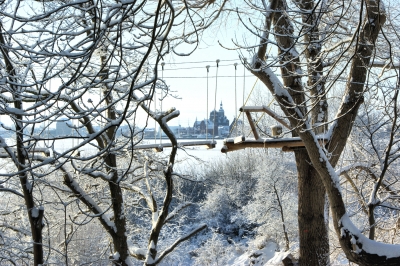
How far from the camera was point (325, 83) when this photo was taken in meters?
3.85

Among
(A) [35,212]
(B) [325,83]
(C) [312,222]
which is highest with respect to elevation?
(B) [325,83]

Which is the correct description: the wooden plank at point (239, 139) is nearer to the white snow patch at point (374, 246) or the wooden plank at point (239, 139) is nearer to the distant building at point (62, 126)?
the white snow patch at point (374, 246)

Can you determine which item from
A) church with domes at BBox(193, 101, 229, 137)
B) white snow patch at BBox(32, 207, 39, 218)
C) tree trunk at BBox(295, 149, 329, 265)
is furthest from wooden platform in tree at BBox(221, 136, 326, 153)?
white snow patch at BBox(32, 207, 39, 218)

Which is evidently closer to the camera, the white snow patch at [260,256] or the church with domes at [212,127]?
the church with domes at [212,127]

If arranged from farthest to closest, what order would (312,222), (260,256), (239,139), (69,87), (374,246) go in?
(260,256) < (312,222) < (239,139) < (374,246) < (69,87)

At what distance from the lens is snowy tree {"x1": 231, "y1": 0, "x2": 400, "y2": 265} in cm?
279

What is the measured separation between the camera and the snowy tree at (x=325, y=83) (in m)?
2.79

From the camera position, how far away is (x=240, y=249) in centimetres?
1773

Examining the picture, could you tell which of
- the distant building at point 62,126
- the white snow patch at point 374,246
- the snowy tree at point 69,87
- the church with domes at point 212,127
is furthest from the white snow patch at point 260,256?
the distant building at point 62,126

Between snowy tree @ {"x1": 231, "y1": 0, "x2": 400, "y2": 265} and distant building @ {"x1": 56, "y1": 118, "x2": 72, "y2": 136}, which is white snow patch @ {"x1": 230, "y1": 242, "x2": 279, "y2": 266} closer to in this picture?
snowy tree @ {"x1": 231, "y1": 0, "x2": 400, "y2": 265}

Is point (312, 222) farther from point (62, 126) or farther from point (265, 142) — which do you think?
point (62, 126)

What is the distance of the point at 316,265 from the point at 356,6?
10.4ft

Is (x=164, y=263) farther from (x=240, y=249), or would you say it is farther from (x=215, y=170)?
(x=215, y=170)

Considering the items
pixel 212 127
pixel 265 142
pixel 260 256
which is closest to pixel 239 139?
pixel 265 142
